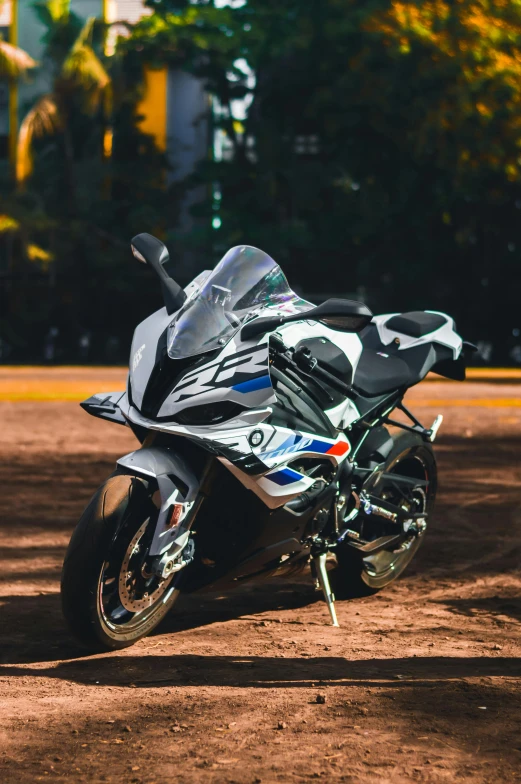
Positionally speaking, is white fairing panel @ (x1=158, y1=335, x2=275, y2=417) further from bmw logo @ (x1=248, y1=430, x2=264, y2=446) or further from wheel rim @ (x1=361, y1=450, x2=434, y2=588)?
wheel rim @ (x1=361, y1=450, x2=434, y2=588)

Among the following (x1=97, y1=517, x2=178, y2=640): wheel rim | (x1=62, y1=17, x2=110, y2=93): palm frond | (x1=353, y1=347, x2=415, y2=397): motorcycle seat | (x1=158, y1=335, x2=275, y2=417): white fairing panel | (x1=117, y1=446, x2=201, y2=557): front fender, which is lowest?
(x1=97, y1=517, x2=178, y2=640): wheel rim

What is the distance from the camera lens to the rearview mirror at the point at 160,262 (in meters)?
5.29

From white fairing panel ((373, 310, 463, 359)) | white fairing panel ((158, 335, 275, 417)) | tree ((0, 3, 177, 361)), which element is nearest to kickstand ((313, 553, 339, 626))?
white fairing panel ((158, 335, 275, 417))

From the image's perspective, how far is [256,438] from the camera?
5.02m

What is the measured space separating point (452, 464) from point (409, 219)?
2329 centimetres

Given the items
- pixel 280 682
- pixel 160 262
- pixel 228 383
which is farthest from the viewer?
pixel 160 262

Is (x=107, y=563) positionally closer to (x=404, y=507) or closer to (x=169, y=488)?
(x=169, y=488)

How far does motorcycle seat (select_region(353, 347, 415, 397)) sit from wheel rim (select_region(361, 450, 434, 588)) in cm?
41

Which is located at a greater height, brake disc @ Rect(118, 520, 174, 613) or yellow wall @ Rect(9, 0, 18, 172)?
yellow wall @ Rect(9, 0, 18, 172)

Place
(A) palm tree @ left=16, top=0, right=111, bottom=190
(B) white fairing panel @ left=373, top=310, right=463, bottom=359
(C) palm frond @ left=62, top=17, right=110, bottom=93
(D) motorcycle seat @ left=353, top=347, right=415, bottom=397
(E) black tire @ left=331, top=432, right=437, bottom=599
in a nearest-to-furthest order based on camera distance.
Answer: (D) motorcycle seat @ left=353, top=347, right=415, bottom=397 < (E) black tire @ left=331, top=432, right=437, bottom=599 < (B) white fairing panel @ left=373, top=310, right=463, bottom=359 < (C) palm frond @ left=62, top=17, right=110, bottom=93 < (A) palm tree @ left=16, top=0, right=111, bottom=190

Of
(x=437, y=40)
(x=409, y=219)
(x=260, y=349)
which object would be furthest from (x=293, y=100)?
(x=260, y=349)

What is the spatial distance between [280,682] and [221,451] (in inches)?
35.2

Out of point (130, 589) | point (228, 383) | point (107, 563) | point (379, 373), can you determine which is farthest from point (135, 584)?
point (379, 373)

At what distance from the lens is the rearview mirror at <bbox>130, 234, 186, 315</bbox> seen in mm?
5293
